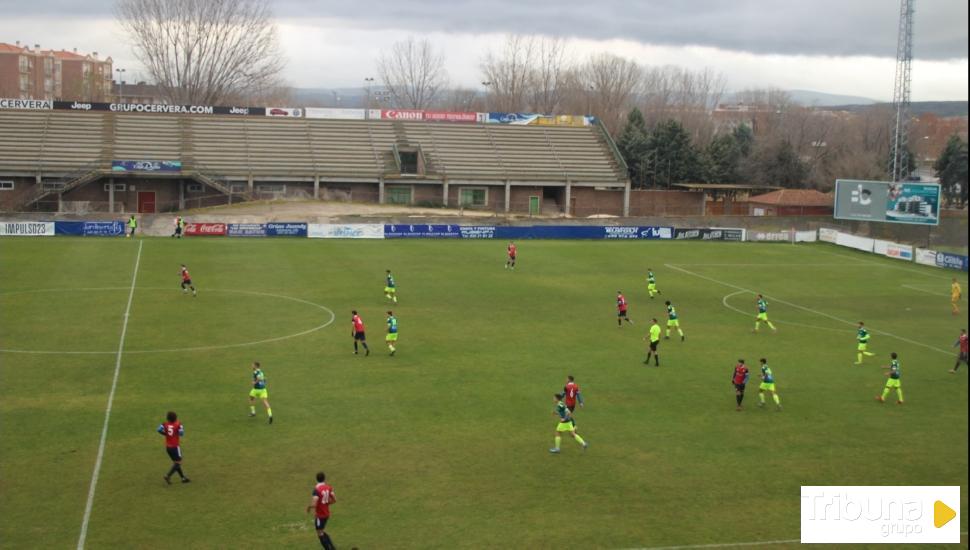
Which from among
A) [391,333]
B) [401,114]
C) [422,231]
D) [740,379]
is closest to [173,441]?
[391,333]

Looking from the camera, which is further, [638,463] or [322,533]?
[638,463]

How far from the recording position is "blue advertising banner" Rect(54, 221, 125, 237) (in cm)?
6231

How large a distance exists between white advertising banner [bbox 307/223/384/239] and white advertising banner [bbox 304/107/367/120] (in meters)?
28.0

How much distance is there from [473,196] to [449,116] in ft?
43.0

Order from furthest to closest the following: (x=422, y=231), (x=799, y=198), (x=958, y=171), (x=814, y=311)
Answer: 1. (x=799, y=198)
2. (x=422, y=231)
3. (x=814, y=311)
4. (x=958, y=171)

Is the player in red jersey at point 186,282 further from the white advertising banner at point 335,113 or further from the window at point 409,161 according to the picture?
the white advertising banner at point 335,113

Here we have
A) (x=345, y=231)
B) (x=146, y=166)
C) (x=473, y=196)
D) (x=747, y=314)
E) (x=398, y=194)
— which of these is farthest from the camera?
(x=473, y=196)

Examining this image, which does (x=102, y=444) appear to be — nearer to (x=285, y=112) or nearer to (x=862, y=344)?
(x=862, y=344)

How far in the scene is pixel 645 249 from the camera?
67.8 m

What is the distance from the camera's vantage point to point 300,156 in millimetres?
85812

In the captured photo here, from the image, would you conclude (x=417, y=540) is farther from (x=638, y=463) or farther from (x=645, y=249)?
(x=645, y=249)

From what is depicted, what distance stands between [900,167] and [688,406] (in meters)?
48.8

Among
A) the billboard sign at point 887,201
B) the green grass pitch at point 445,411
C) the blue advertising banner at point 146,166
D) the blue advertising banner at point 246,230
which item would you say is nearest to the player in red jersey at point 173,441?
the green grass pitch at point 445,411

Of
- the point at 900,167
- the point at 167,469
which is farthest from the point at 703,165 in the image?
the point at 167,469
